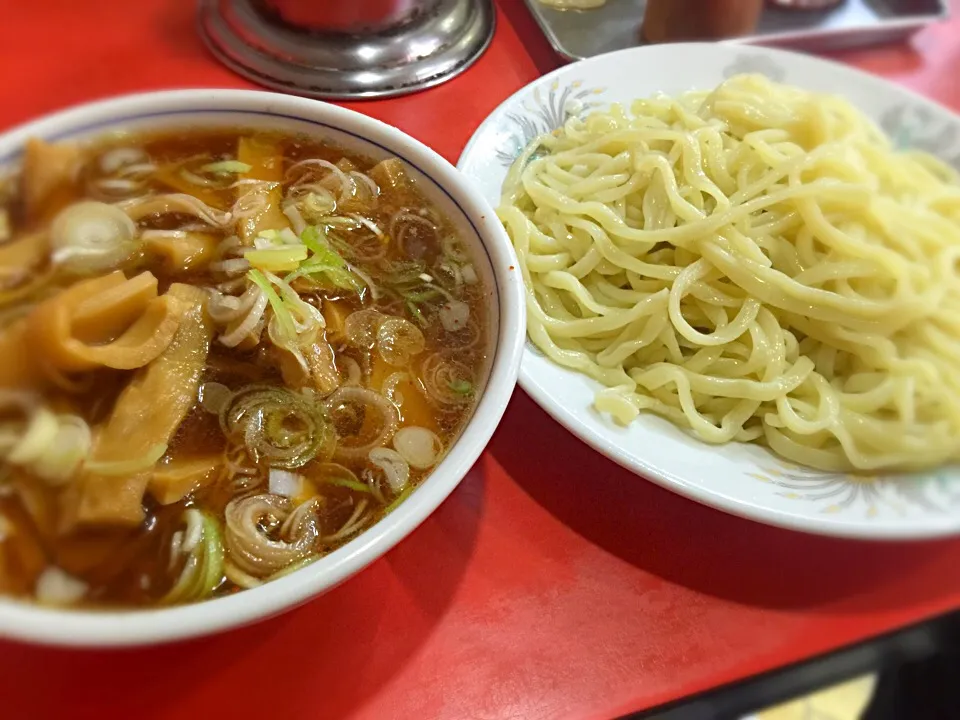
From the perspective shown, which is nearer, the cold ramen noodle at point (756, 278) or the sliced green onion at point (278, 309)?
the sliced green onion at point (278, 309)

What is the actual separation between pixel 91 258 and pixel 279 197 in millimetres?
290

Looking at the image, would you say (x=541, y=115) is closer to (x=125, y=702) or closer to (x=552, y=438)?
(x=552, y=438)

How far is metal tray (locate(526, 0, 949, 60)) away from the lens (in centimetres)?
209

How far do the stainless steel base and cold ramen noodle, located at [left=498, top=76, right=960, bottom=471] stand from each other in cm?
46

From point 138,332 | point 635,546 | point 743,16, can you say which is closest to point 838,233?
point 635,546

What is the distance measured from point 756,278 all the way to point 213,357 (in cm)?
99

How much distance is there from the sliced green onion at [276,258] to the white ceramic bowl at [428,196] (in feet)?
0.67

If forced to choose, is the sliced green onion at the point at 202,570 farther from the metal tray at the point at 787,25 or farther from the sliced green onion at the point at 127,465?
the metal tray at the point at 787,25

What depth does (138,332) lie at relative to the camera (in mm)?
887

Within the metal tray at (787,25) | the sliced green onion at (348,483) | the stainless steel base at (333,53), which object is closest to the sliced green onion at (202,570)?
the sliced green onion at (348,483)

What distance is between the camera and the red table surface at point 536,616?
0.93 meters

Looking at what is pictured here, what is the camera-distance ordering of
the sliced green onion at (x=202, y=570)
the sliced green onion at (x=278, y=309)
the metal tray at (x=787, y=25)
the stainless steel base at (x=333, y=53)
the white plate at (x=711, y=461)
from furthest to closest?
1. the metal tray at (x=787, y=25)
2. the stainless steel base at (x=333, y=53)
3. the white plate at (x=711, y=461)
4. the sliced green onion at (x=278, y=309)
5. the sliced green onion at (x=202, y=570)

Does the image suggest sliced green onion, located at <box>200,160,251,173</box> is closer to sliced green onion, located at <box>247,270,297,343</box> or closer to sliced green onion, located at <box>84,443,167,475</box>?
sliced green onion, located at <box>247,270,297,343</box>

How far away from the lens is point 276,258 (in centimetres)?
102
